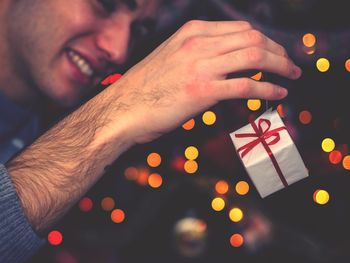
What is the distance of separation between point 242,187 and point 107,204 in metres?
0.77

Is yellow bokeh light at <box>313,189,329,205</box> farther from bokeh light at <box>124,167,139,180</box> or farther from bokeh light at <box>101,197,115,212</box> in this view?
bokeh light at <box>101,197,115,212</box>

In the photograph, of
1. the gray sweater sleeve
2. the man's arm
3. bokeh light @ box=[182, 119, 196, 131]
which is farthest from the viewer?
bokeh light @ box=[182, 119, 196, 131]

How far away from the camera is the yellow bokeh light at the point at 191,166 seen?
5.71ft

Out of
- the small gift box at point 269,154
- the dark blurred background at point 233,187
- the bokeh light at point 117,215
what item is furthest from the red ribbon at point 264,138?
the bokeh light at point 117,215

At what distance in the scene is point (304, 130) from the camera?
1.51m

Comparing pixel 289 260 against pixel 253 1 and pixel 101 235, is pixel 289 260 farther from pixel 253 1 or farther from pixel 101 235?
pixel 253 1

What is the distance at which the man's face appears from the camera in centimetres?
133

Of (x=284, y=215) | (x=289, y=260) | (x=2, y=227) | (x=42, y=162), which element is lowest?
(x=289, y=260)

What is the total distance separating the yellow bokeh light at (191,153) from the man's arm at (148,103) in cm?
81

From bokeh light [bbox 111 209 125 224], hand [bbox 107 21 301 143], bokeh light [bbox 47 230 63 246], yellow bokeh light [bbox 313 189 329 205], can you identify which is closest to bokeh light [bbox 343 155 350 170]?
yellow bokeh light [bbox 313 189 329 205]

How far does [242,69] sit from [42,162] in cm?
59

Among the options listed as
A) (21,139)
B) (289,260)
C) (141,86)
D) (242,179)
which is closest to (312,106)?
(242,179)

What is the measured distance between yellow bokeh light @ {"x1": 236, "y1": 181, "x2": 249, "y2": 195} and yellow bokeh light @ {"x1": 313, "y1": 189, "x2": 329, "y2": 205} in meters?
0.34

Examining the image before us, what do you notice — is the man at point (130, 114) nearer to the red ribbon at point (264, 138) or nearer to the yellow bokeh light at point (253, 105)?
the red ribbon at point (264, 138)
